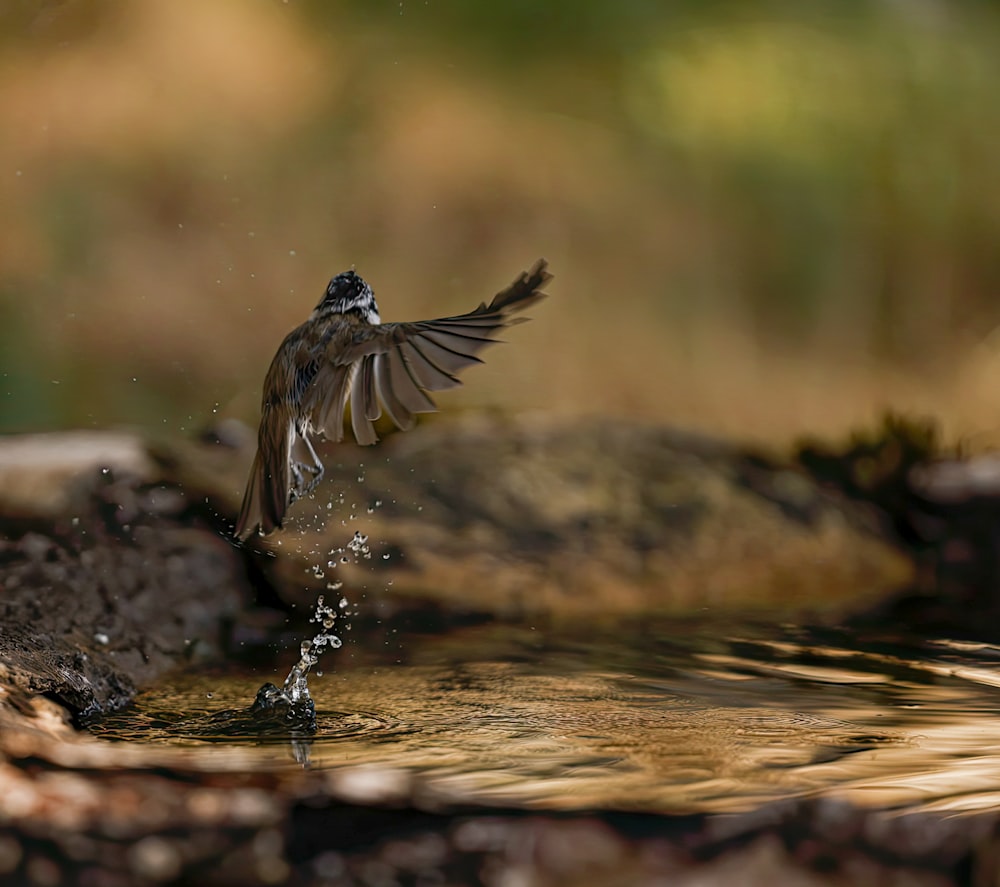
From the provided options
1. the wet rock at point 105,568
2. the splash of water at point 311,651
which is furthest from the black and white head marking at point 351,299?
the wet rock at point 105,568

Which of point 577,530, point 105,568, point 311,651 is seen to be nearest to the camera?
point 311,651

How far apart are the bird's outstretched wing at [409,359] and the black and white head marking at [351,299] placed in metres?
0.09

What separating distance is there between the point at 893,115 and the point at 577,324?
1048 mm

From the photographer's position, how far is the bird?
146 centimetres

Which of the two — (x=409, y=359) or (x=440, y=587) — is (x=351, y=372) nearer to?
(x=409, y=359)

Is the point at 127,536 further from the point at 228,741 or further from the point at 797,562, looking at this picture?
the point at 797,562

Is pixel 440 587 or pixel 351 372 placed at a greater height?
pixel 351 372

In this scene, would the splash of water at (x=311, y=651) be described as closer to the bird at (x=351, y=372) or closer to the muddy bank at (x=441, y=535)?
the muddy bank at (x=441, y=535)

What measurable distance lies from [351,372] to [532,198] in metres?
1.84

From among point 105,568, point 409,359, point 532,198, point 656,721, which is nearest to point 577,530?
point 532,198

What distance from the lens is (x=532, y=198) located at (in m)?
3.41

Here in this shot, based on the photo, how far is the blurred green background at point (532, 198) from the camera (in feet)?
10.4

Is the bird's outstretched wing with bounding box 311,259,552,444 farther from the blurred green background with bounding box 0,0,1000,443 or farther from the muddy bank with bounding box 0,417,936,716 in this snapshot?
the blurred green background with bounding box 0,0,1000,443

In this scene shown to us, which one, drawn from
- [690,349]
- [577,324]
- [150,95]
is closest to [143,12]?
[150,95]
